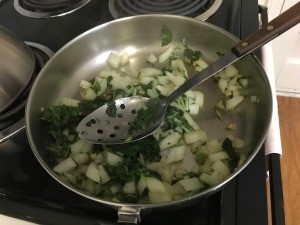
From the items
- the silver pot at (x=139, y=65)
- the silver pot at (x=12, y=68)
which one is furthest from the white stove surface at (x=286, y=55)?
the silver pot at (x=12, y=68)

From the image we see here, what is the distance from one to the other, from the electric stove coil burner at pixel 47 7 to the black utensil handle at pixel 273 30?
50 centimetres

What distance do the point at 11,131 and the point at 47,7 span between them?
424 millimetres

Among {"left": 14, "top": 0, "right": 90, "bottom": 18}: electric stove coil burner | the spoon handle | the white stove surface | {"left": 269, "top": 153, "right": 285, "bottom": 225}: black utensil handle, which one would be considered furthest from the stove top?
the white stove surface

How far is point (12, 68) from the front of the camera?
65 centimetres

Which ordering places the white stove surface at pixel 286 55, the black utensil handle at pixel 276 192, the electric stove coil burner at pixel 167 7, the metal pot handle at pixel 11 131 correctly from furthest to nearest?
the white stove surface at pixel 286 55, the electric stove coil burner at pixel 167 7, the metal pot handle at pixel 11 131, the black utensil handle at pixel 276 192

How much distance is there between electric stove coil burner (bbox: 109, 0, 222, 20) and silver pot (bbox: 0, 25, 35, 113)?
267mm

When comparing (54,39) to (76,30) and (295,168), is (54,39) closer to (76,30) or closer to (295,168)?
(76,30)

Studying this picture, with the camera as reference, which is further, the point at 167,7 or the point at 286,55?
the point at 286,55

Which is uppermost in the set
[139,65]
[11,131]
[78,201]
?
[139,65]

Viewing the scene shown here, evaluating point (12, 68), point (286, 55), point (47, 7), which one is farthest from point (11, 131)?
point (286, 55)

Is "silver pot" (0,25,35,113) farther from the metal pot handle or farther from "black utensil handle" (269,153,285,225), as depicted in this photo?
"black utensil handle" (269,153,285,225)

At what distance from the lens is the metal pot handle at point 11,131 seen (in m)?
0.60

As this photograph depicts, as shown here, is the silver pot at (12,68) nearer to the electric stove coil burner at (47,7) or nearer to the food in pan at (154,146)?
the food in pan at (154,146)

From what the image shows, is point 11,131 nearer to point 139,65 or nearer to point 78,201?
point 78,201
